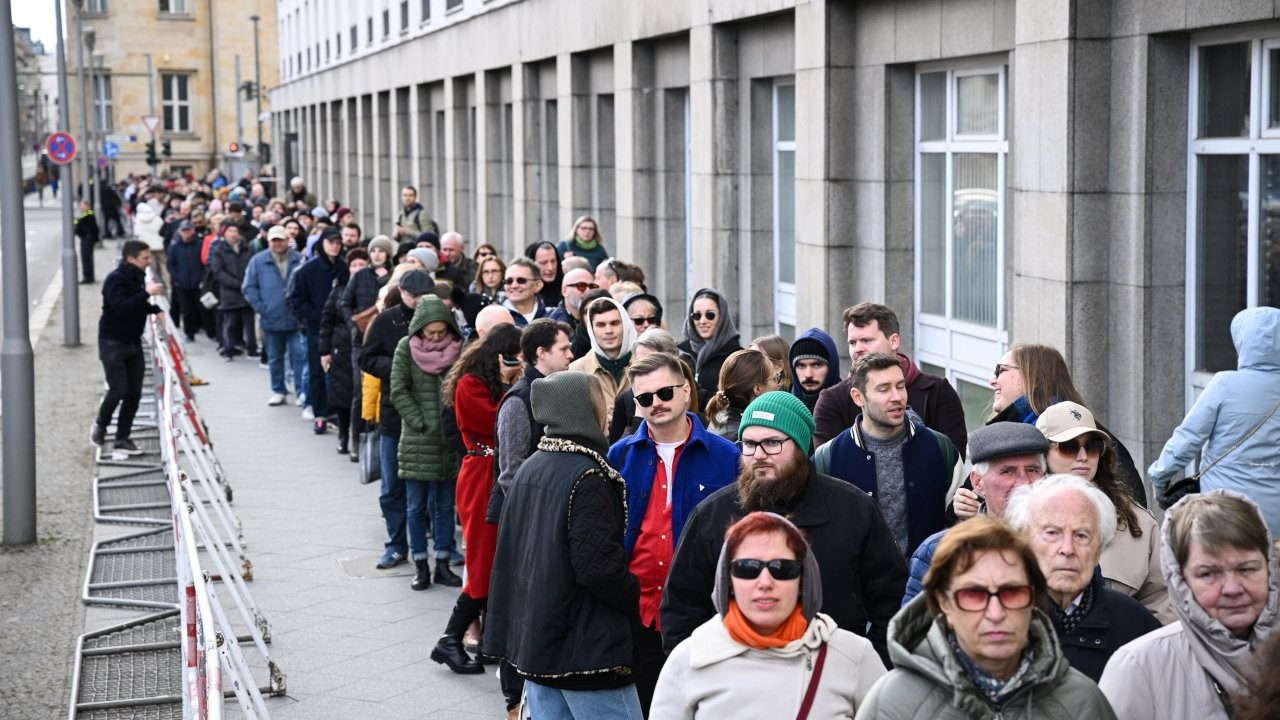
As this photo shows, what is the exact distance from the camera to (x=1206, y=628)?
163 inches

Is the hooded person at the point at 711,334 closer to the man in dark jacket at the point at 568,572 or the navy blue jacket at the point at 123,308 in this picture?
the man in dark jacket at the point at 568,572

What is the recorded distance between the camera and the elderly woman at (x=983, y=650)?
379cm

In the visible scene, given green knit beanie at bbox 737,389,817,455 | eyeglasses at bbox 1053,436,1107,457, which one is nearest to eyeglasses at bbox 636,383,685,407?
green knit beanie at bbox 737,389,817,455

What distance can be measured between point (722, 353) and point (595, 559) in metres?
3.94

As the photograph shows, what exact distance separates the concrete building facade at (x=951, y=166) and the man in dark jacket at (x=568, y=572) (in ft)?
13.6

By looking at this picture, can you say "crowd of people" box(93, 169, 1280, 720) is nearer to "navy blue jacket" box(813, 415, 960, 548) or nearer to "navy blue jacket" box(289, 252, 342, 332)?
"navy blue jacket" box(813, 415, 960, 548)

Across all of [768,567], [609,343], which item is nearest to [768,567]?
[768,567]

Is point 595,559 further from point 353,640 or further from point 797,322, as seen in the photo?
point 797,322

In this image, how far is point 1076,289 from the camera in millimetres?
9664

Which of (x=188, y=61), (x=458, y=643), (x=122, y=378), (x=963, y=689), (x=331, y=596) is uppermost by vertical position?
(x=188, y=61)

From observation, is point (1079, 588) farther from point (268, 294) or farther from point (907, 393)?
point (268, 294)

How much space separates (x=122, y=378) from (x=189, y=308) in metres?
10.7

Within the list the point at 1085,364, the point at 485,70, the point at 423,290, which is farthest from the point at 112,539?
the point at 485,70

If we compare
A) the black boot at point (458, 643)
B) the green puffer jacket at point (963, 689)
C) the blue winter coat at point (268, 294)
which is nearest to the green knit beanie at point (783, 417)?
the green puffer jacket at point (963, 689)
